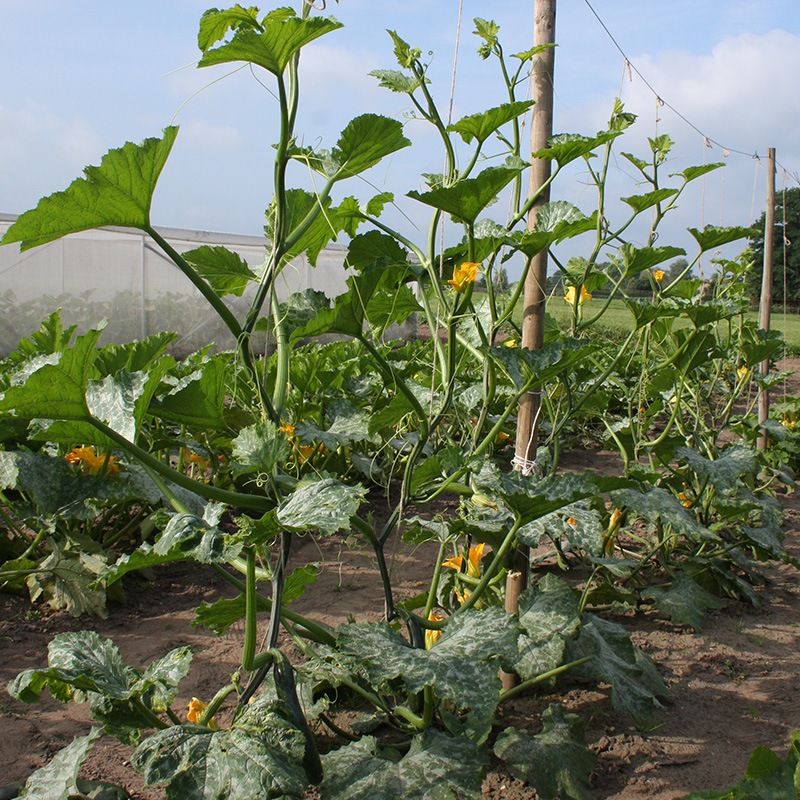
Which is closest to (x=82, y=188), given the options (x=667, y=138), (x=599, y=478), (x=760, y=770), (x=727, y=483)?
(x=599, y=478)

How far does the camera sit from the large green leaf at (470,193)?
56.6 inches

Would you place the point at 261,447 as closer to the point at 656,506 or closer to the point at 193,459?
the point at 656,506

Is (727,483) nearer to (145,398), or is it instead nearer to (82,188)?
(145,398)

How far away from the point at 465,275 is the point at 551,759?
96 centimetres

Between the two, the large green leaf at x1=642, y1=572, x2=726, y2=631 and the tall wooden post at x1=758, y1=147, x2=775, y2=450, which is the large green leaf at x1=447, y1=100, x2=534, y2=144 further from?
the tall wooden post at x1=758, y1=147, x2=775, y2=450

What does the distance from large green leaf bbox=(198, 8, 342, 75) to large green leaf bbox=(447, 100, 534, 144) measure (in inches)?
16.6

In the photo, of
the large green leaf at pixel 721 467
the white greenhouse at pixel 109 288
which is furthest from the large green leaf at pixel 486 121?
the white greenhouse at pixel 109 288

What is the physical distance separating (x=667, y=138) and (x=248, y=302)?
775 centimetres

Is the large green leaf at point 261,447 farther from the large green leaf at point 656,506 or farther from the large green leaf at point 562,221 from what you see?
the large green leaf at point 656,506

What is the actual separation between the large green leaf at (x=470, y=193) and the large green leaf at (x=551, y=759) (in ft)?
3.45

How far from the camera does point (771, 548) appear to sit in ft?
8.84

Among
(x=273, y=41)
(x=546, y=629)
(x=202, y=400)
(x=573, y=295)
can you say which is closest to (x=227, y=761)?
(x=202, y=400)

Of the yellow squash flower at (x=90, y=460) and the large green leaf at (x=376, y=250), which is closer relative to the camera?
the large green leaf at (x=376, y=250)

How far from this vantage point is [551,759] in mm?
1570
